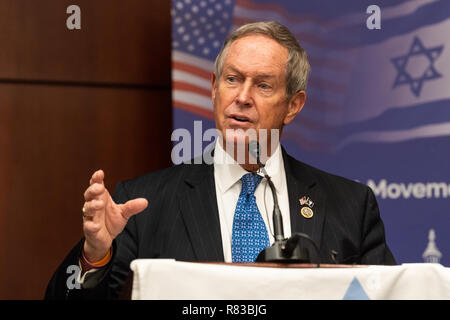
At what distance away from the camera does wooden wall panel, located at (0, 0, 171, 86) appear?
358cm

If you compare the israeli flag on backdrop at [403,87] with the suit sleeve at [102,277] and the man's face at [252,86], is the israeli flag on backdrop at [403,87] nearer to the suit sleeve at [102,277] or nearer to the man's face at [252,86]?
the man's face at [252,86]

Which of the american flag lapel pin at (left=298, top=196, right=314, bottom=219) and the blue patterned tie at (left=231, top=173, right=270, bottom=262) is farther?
the american flag lapel pin at (left=298, top=196, right=314, bottom=219)

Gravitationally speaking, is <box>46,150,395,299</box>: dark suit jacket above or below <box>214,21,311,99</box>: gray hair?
below

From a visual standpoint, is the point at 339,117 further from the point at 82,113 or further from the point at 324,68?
the point at 82,113

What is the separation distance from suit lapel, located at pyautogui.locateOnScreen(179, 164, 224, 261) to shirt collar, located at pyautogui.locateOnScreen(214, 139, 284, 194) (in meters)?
0.04

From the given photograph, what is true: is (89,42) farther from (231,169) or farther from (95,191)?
(95,191)

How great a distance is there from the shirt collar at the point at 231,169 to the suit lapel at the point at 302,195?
0.12 feet

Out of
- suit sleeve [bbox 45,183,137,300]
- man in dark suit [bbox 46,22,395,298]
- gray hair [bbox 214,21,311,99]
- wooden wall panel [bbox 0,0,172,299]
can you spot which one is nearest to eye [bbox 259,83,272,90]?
man in dark suit [bbox 46,22,395,298]

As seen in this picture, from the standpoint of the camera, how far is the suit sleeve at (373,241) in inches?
94.2

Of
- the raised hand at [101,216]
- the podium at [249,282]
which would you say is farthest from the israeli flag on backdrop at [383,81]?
the podium at [249,282]

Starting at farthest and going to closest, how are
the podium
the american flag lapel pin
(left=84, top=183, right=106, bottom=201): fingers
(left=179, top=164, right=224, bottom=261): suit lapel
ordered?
the american flag lapel pin
(left=179, top=164, right=224, bottom=261): suit lapel
(left=84, top=183, right=106, bottom=201): fingers
the podium

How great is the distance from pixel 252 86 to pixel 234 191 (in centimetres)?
43

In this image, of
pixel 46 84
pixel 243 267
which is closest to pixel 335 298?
pixel 243 267

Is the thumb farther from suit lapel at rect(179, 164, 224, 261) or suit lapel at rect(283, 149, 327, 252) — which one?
suit lapel at rect(283, 149, 327, 252)
